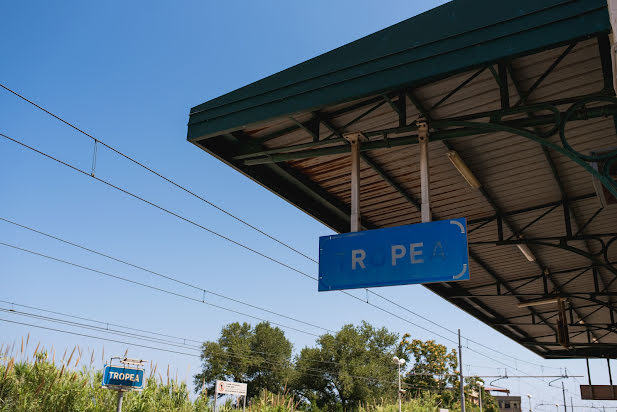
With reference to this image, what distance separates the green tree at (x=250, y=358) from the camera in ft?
193

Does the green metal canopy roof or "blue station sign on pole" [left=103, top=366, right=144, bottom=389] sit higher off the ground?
the green metal canopy roof

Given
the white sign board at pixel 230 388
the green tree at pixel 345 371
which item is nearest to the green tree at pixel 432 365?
the green tree at pixel 345 371

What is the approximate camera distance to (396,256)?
4.79 m

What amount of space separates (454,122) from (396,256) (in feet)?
5.26

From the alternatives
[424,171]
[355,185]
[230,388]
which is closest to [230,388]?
[230,388]

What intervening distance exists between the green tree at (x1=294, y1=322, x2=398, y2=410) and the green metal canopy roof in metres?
52.2

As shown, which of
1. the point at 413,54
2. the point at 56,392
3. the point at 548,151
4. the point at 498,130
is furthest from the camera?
the point at 56,392

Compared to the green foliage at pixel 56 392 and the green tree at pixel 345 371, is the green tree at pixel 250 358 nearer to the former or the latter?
the green tree at pixel 345 371

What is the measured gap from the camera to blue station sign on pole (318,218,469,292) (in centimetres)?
453

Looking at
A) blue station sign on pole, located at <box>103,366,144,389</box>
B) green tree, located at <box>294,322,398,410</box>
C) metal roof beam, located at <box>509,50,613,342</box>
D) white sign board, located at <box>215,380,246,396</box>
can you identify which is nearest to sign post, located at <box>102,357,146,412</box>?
blue station sign on pole, located at <box>103,366,144,389</box>

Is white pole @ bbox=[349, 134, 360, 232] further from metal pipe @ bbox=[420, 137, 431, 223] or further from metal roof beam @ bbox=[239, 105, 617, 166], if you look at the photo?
metal pipe @ bbox=[420, 137, 431, 223]

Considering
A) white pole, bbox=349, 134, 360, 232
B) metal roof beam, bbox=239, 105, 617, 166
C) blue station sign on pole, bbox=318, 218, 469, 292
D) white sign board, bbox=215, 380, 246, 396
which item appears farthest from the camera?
white sign board, bbox=215, 380, 246, 396

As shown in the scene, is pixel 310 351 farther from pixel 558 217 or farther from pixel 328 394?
pixel 558 217

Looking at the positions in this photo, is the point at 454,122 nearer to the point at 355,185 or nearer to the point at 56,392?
the point at 355,185
